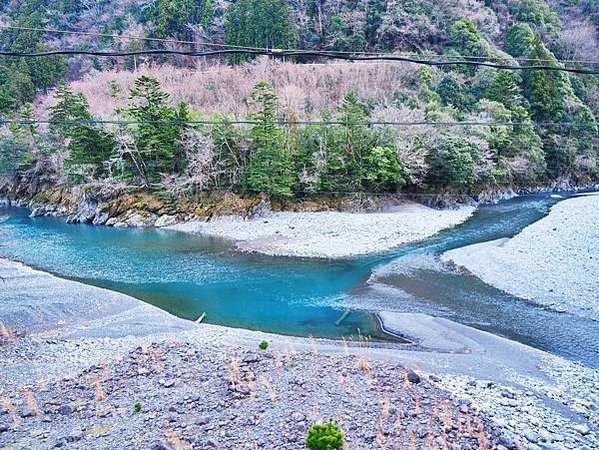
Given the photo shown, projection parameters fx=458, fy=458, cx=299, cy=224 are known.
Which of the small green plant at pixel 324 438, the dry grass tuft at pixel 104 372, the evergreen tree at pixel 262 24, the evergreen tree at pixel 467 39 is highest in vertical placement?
the evergreen tree at pixel 262 24

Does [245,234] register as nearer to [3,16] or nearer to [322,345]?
[322,345]

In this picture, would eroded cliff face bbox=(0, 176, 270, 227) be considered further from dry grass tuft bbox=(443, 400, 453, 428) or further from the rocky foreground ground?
dry grass tuft bbox=(443, 400, 453, 428)

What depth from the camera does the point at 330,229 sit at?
22328mm

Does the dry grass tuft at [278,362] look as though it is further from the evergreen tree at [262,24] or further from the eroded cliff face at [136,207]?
the evergreen tree at [262,24]

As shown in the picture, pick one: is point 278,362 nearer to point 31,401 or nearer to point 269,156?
point 31,401

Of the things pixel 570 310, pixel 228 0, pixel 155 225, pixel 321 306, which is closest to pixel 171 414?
pixel 321 306

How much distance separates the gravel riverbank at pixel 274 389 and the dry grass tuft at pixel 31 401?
0.10ft

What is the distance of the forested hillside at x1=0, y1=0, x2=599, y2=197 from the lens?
26.6 m

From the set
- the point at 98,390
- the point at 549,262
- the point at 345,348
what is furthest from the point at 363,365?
the point at 549,262

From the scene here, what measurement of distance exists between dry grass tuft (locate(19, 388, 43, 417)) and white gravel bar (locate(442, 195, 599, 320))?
12.1m

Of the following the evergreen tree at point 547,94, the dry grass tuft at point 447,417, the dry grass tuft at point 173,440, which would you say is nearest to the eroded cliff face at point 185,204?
the evergreen tree at point 547,94

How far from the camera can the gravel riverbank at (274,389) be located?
22.4 feet

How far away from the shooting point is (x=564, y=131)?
1302 inches

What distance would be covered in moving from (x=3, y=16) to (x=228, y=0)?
2929 centimetres
